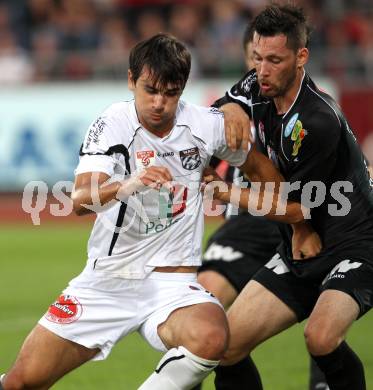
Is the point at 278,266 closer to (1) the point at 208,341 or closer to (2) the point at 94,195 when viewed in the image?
(1) the point at 208,341

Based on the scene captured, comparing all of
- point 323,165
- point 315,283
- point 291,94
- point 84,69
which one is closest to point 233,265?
point 315,283

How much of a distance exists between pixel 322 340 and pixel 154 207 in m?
1.07

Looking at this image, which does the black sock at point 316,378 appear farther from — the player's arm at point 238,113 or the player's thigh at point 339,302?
the player's arm at point 238,113

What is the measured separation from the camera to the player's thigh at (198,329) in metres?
4.85

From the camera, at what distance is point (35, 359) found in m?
5.00

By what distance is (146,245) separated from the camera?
5242 millimetres

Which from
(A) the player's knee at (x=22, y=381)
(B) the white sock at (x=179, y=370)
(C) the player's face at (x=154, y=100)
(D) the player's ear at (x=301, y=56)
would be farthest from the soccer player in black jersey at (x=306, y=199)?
(A) the player's knee at (x=22, y=381)

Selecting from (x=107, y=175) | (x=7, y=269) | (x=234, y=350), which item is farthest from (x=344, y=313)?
(x=7, y=269)

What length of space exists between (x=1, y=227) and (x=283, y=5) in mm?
11833

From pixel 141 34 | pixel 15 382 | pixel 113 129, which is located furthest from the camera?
pixel 141 34

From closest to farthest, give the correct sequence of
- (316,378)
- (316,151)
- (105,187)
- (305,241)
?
(105,187) → (316,151) → (305,241) → (316,378)

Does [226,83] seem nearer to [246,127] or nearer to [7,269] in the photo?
[7,269]

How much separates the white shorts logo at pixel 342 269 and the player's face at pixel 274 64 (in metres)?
0.97

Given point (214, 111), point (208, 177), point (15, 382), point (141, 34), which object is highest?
point (214, 111)
